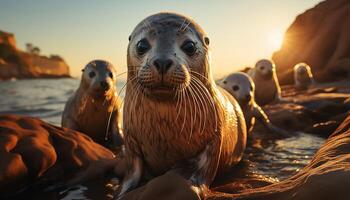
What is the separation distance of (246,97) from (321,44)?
772 inches

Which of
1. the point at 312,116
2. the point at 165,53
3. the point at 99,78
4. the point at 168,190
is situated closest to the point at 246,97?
the point at 312,116

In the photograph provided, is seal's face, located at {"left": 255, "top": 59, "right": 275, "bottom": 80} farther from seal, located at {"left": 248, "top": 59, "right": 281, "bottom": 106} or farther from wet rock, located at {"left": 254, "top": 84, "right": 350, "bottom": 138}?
wet rock, located at {"left": 254, "top": 84, "right": 350, "bottom": 138}

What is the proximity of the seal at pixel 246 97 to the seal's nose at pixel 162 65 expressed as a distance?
3.92 metres

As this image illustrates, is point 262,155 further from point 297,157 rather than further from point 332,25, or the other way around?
point 332,25

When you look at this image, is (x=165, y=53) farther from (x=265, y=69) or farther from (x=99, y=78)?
(x=265, y=69)

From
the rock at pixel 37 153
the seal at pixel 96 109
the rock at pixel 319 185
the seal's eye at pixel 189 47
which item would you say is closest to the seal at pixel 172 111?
the seal's eye at pixel 189 47

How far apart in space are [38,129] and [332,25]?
921 inches

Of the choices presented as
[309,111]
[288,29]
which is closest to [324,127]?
[309,111]

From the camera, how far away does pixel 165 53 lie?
8.82 ft

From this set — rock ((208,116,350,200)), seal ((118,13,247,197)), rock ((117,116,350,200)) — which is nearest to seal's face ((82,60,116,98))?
seal ((118,13,247,197))

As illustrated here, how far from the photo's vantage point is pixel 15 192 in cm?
337

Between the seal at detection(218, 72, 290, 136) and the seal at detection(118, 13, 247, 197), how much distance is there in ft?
10.3

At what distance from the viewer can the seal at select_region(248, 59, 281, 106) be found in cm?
995

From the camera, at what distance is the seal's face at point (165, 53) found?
103 inches
